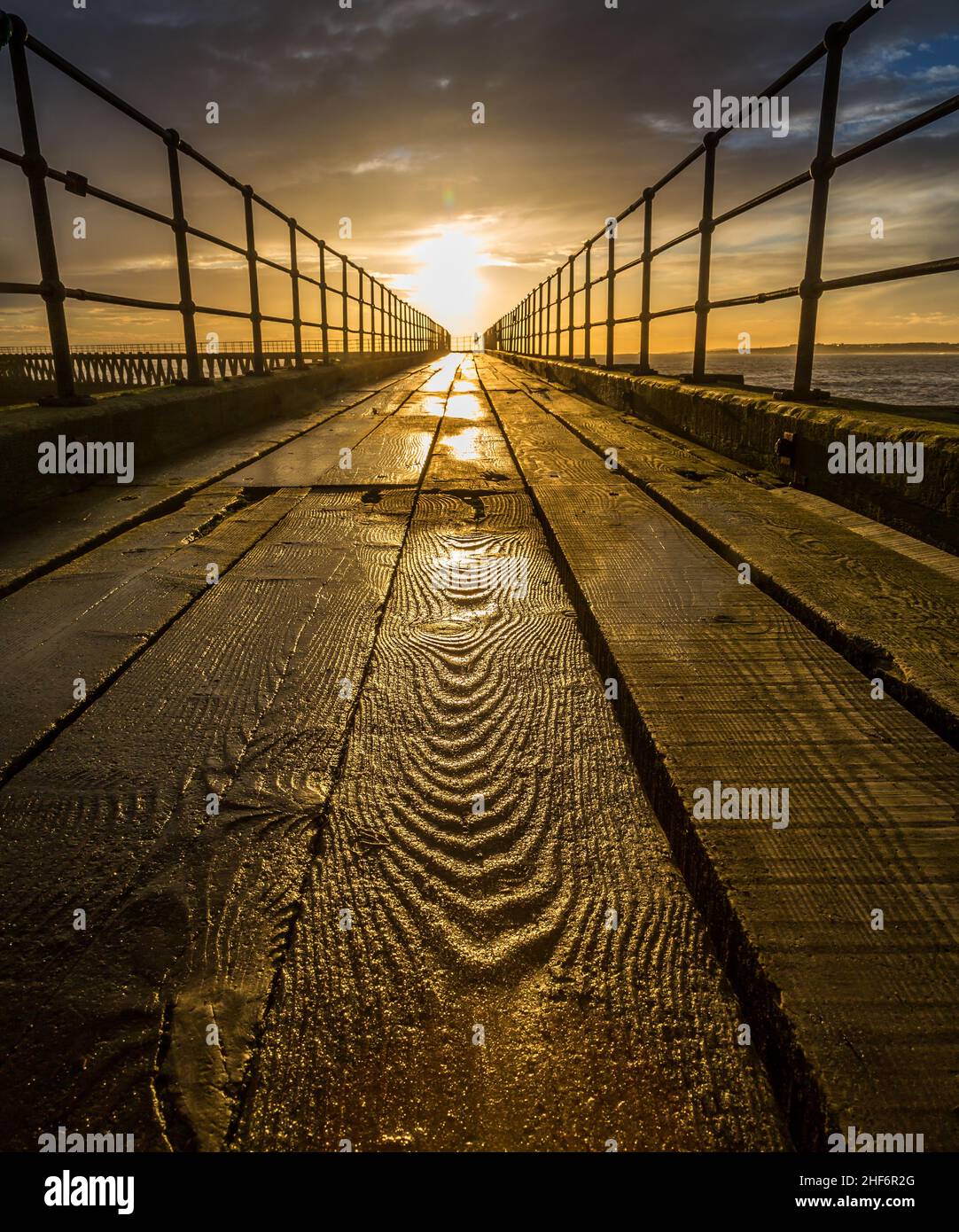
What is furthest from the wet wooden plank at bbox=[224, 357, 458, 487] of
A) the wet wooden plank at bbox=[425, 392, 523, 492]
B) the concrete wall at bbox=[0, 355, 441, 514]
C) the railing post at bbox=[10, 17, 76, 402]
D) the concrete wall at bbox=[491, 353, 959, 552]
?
the concrete wall at bbox=[491, 353, 959, 552]

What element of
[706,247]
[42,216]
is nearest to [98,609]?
[42,216]

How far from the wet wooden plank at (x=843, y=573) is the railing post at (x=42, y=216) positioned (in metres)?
2.18

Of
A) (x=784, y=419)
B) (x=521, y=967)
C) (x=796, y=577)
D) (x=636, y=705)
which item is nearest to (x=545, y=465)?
(x=784, y=419)

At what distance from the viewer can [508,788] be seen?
1060 millimetres

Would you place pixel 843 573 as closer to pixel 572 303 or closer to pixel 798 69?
pixel 798 69

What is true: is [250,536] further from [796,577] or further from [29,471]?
[796,577]

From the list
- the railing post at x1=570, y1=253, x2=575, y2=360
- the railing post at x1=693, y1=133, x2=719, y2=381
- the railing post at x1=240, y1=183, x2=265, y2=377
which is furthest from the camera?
the railing post at x1=570, y1=253, x2=575, y2=360

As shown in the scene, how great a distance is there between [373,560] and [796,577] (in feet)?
3.51

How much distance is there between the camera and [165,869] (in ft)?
2.92

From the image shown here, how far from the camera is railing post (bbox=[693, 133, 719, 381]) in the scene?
420 centimetres

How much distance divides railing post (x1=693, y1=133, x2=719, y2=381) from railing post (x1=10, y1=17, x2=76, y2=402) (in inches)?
121

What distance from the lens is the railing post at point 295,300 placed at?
709cm

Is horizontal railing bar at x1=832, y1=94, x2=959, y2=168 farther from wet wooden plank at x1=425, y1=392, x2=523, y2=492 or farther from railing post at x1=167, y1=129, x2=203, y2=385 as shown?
railing post at x1=167, y1=129, x2=203, y2=385

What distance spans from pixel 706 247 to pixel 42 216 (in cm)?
333
